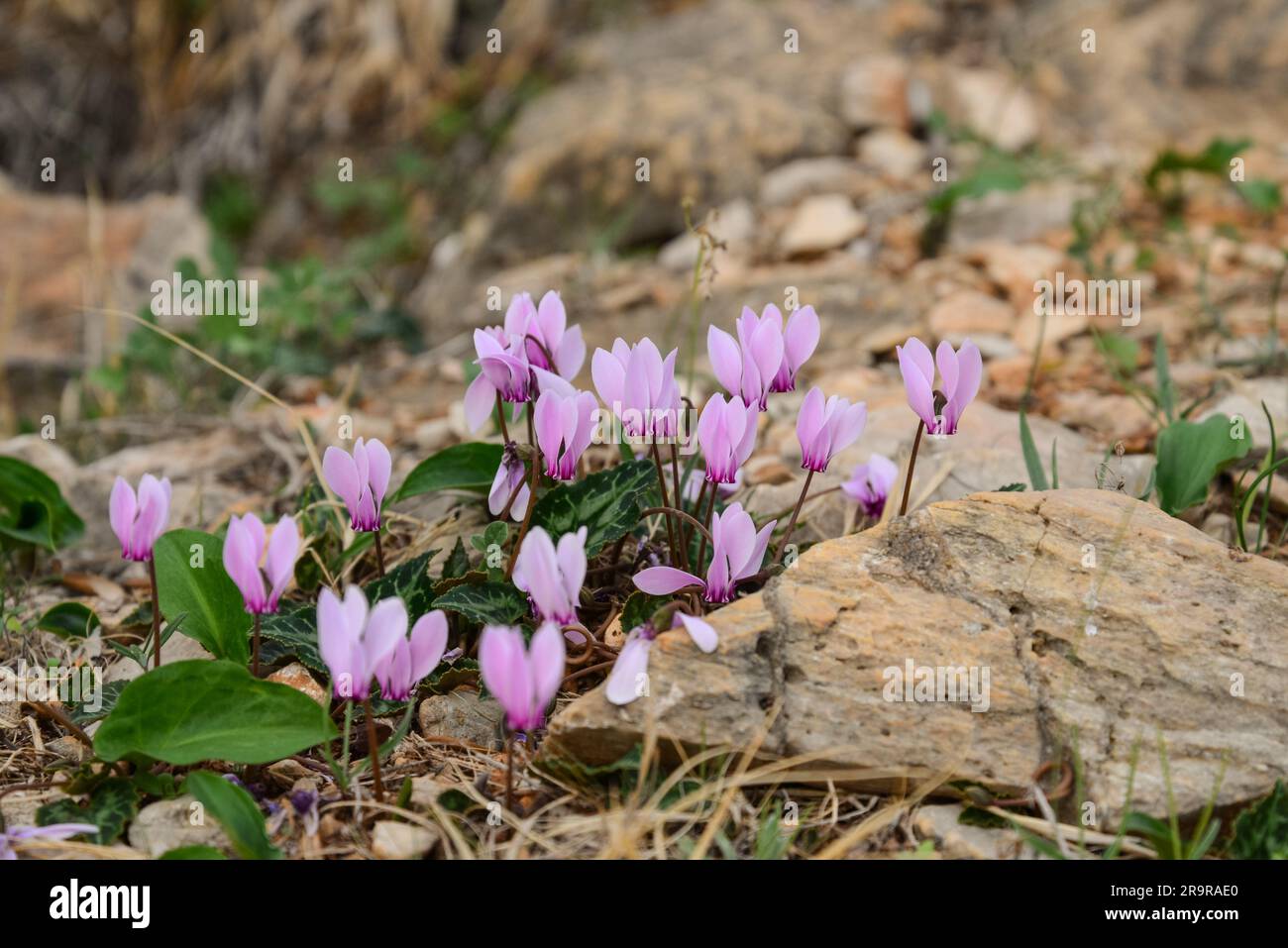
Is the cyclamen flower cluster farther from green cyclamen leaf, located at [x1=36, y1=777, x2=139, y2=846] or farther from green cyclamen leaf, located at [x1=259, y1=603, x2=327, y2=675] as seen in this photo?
green cyclamen leaf, located at [x1=36, y1=777, x2=139, y2=846]

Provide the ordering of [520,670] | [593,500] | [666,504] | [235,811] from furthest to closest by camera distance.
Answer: [593,500], [666,504], [235,811], [520,670]

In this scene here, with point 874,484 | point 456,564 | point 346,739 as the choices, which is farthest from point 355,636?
point 874,484

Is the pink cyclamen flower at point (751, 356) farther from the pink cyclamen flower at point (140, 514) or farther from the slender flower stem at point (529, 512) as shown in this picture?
the pink cyclamen flower at point (140, 514)

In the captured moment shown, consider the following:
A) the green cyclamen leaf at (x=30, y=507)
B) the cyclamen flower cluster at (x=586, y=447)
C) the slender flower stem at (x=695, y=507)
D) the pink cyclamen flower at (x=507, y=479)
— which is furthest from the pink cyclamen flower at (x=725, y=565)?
the green cyclamen leaf at (x=30, y=507)

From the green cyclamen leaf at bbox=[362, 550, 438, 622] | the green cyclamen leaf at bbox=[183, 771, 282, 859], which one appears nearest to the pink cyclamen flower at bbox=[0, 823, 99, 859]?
the green cyclamen leaf at bbox=[183, 771, 282, 859]

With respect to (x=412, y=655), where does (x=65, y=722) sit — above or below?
below

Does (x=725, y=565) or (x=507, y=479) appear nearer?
(x=725, y=565)

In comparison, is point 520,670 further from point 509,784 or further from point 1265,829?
point 1265,829
